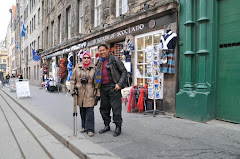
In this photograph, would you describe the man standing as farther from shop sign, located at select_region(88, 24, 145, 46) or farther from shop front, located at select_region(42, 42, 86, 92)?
shop front, located at select_region(42, 42, 86, 92)

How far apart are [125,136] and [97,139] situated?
0.59m

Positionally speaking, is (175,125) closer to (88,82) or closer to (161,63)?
(161,63)

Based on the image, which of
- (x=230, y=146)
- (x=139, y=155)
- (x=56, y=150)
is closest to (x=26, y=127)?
(x=56, y=150)

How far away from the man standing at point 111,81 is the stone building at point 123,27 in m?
2.70

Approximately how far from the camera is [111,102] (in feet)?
13.4

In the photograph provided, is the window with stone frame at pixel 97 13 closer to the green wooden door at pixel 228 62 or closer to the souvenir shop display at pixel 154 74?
the souvenir shop display at pixel 154 74

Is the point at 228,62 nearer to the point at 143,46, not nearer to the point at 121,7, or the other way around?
the point at 143,46

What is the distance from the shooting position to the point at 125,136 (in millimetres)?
3988

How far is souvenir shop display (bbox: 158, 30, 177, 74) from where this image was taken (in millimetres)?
5895

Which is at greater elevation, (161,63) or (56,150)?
(161,63)

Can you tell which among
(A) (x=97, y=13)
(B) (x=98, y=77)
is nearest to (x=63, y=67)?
(A) (x=97, y=13)

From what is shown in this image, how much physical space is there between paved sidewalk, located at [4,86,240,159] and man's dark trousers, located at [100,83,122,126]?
39cm

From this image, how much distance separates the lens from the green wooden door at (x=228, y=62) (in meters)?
4.82

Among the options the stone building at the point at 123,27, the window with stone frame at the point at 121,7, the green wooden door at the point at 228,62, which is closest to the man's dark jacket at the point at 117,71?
the stone building at the point at 123,27
